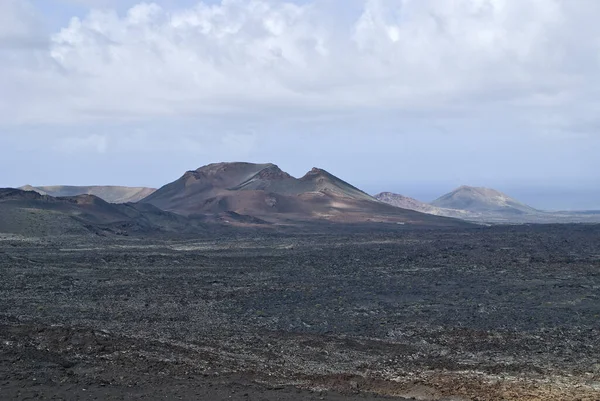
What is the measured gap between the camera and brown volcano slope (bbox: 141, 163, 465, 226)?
82.3 m

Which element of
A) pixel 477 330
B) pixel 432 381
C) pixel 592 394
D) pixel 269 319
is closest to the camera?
pixel 592 394

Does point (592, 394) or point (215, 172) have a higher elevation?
point (215, 172)

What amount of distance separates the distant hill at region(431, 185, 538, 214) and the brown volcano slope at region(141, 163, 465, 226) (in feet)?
137

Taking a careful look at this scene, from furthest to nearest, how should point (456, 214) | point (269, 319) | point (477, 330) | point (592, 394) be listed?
point (456, 214)
point (269, 319)
point (477, 330)
point (592, 394)

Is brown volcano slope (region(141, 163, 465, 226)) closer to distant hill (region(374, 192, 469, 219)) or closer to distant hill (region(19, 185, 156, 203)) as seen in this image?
distant hill (region(19, 185, 156, 203))

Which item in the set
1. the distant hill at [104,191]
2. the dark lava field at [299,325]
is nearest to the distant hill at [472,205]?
the distant hill at [104,191]

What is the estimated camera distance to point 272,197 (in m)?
86.6

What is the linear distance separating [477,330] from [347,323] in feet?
10.2

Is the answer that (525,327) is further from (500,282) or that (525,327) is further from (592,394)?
(500,282)

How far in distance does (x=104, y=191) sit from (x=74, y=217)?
7459 centimetres

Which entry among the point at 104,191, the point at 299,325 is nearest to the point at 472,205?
the point at 104,191

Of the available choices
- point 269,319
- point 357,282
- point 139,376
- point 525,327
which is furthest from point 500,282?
point 139,376

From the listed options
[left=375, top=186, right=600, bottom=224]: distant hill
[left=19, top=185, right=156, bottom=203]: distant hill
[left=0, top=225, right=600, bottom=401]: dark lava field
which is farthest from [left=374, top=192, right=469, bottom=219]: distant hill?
[left=0, top=225, right=600, bottom=401]: dark lava field

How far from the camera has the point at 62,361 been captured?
43.1 feet
